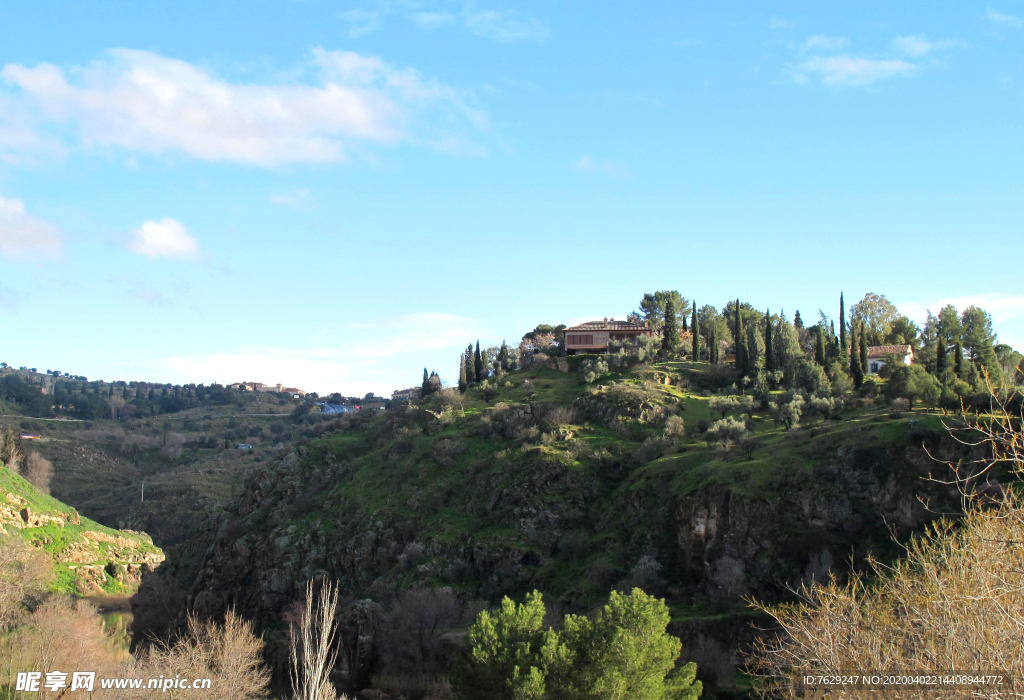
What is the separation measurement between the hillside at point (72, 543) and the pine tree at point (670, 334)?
67.4 metres

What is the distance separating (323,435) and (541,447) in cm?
4103

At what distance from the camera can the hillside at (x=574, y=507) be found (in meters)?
54.6

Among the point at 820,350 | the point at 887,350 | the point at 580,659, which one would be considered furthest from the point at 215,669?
the point at 887,350

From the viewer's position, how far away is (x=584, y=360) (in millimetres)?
101375

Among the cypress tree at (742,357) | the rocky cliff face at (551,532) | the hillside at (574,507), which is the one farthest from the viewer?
the cypress tree at (742,357)

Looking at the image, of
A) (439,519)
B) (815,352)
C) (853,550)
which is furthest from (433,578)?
(815,352)

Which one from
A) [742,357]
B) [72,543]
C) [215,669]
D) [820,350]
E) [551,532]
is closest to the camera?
[215,669]

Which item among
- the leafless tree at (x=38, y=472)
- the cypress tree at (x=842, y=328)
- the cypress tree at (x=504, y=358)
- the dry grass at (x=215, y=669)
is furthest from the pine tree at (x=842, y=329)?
the leafless tree at (x=38, y=472)

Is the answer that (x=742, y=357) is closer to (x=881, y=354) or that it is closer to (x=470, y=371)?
(x=881, y=354)

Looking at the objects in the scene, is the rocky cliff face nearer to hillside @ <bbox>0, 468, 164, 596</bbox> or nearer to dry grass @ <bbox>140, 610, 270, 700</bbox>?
hillside @ <bbox>0, 468, 164, 596</bbox>

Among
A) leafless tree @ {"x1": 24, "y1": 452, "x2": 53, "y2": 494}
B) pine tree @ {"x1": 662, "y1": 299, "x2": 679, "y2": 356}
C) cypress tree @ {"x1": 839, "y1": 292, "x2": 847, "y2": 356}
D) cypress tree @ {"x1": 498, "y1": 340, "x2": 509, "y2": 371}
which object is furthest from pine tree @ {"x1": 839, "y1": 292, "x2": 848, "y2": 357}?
leafless tree @ {"x1": 24, "y1": 452, "x2": 53, "y2": 494}

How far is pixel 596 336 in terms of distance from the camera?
106250 mm

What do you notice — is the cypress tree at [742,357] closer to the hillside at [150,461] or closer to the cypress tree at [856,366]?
the cypress tree at [856,366]

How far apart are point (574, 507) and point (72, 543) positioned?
56782 mm
